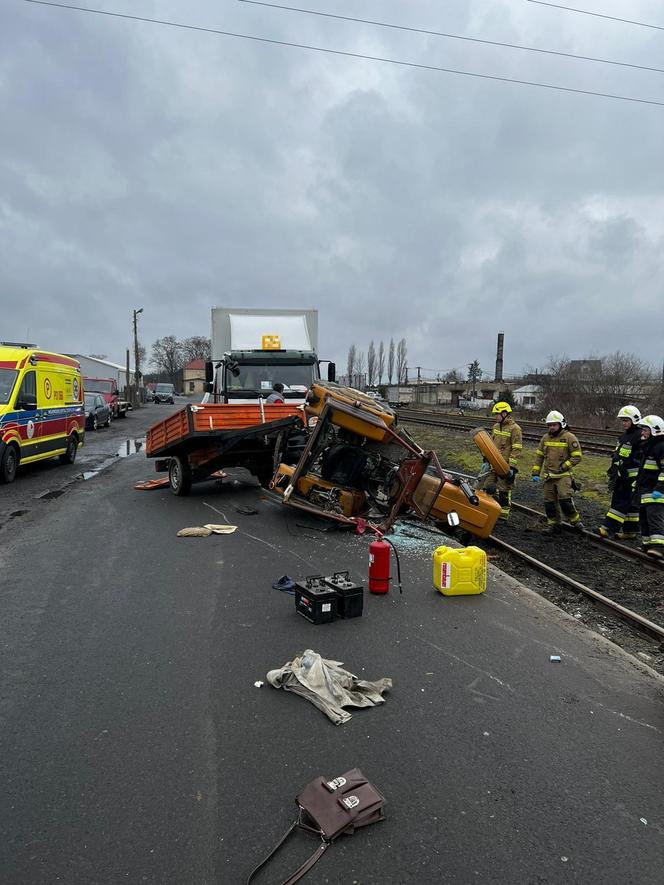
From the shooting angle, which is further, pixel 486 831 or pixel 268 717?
pixel 268 717

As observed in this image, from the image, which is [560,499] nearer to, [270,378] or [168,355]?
[270,378]

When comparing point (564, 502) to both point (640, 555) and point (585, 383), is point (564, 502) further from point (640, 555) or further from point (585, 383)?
point (585, 383)

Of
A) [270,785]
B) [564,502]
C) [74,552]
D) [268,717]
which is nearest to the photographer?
[270,785]

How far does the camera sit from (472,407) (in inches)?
2106

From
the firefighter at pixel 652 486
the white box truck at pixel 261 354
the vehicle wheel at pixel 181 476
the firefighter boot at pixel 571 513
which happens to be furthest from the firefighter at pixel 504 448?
the vehicle wheel at pixel 181 476

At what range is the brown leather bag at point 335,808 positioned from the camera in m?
2.59

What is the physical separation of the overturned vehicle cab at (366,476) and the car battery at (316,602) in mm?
2873

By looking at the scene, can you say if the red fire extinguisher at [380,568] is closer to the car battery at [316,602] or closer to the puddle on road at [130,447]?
the car battery at [316,602]

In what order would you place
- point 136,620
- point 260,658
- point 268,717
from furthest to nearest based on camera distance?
point 136,620 → point 260,658 → point 268,717

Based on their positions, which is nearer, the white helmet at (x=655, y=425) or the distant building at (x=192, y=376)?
the white helmet at (x=655, y=425)

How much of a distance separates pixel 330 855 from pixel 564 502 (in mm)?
7290

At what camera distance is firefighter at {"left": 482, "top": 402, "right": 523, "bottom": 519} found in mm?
9508

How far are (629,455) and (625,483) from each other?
403 millimetres

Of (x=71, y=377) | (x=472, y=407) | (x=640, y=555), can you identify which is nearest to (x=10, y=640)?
(x=640, y=555)
